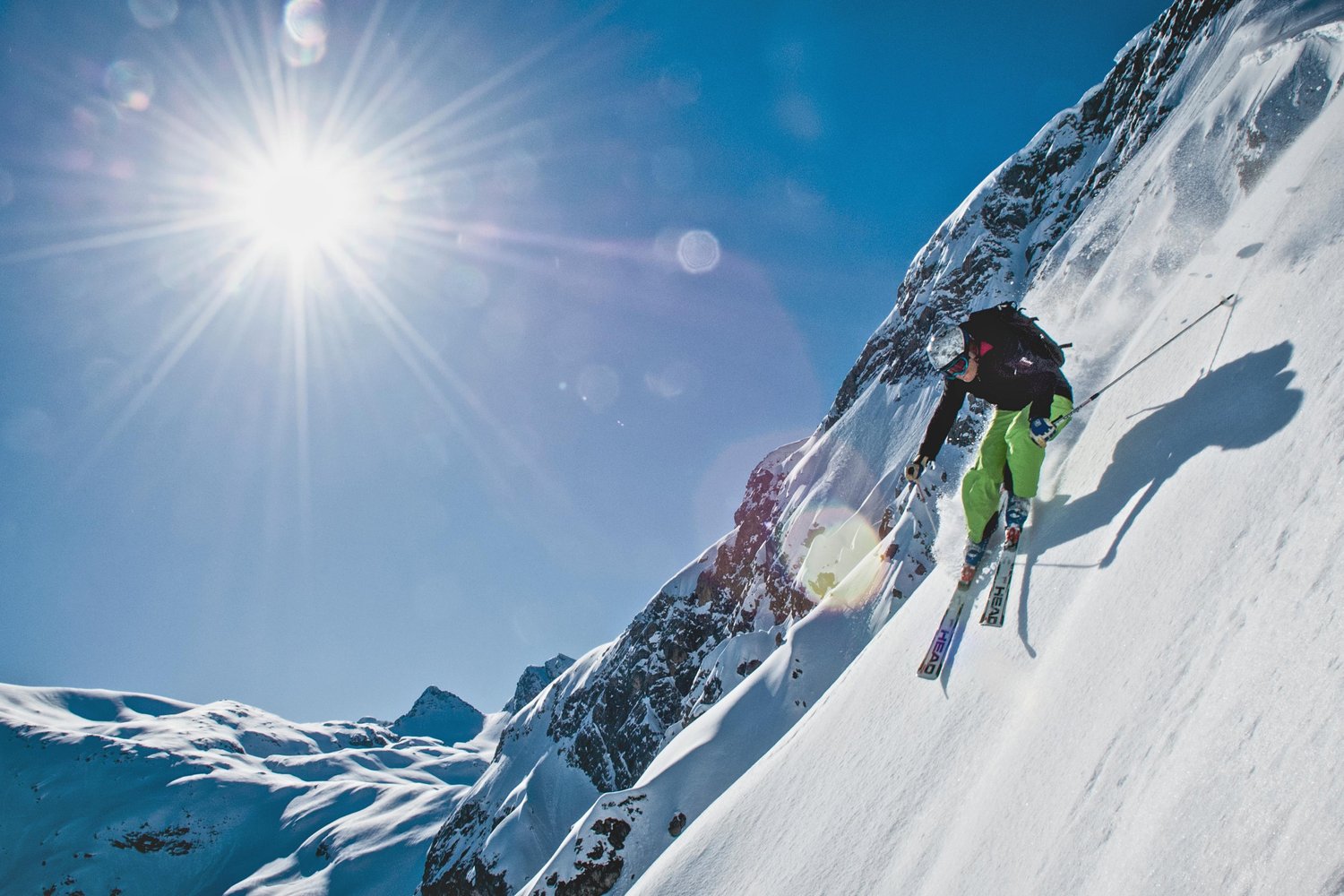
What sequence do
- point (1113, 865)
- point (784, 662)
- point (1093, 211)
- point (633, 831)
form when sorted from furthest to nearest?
point (784, 662)
point (633, 831)
point (1093, 211)
point (1113, 865)

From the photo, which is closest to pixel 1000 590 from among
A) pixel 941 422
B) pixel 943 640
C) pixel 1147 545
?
pixel 943 640

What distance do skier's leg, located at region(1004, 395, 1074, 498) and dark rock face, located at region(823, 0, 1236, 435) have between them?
4497 cm

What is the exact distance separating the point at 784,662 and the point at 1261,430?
1787 cm

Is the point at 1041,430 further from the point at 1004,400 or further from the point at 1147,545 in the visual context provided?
the point at 1147,545

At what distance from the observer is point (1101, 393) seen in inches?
207

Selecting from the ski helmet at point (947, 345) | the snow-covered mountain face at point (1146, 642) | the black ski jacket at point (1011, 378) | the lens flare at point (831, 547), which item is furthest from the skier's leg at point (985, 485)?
the lens flare at point (831, 547)

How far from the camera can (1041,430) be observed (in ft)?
15.7

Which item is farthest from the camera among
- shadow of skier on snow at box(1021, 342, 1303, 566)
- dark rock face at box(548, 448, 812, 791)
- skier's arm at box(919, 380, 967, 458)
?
dark rock face at box(548, 448, 812, 791)

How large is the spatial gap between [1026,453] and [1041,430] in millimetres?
272

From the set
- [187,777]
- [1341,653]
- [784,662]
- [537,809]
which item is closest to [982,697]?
[1341,653]

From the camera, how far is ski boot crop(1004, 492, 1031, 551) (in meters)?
4.83

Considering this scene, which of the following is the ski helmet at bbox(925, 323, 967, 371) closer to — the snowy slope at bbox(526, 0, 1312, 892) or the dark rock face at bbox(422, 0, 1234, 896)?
the snowy slope at bbox(526, 0, 1312, 892)

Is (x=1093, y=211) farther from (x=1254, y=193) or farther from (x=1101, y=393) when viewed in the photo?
(x=1101, y=393)

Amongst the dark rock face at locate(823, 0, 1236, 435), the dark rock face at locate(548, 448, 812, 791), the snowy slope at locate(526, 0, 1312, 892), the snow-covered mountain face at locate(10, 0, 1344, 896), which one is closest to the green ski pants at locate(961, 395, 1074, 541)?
the snow-covered mountain face at locate(10, 0, 1344, 896)
